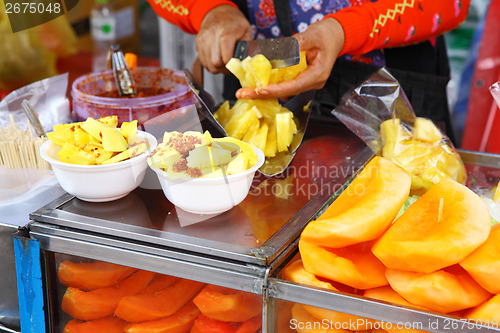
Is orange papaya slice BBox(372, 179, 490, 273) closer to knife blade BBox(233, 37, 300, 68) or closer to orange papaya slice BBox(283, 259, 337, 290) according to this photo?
orange papaya slice BBox(283, 259, 337, 290)

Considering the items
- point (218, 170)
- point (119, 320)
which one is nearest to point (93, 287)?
point (119, 320)

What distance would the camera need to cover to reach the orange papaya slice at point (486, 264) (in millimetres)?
786

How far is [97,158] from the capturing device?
3.23 feet

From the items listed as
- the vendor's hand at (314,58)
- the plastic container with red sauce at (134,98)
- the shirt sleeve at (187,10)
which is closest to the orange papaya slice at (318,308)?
the vendor's hand at (314,58)

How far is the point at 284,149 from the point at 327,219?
0.42 m

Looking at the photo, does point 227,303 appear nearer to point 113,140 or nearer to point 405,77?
point 113,140

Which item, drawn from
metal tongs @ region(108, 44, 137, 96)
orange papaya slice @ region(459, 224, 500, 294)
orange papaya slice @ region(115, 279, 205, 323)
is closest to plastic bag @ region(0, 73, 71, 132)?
metal tongs @ region(108, 44, 137, 96)

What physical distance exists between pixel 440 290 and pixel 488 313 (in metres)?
0.07

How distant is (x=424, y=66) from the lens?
5.75ft

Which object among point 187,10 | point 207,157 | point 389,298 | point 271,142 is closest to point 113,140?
point 207,157

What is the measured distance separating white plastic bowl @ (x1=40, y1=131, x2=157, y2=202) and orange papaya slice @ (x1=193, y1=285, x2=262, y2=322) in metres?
0.27

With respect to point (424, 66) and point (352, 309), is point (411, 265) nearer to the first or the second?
point (352, 309)

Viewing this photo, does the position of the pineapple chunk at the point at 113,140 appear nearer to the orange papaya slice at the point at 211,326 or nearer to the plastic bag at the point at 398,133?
the orange papaya slice at the point at 211,326

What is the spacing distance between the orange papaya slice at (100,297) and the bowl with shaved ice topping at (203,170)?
0.15m
